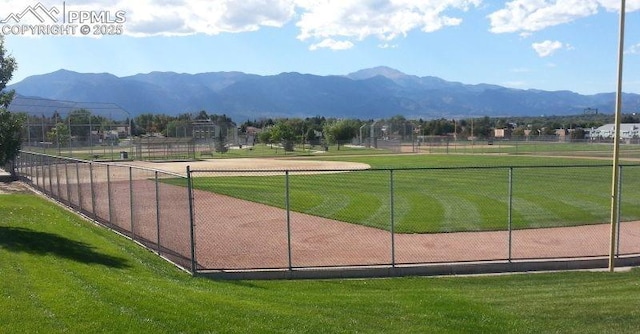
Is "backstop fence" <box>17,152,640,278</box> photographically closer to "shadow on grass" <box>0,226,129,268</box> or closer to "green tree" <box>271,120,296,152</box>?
"shadow on grass" <box>0,226,129,268</box>

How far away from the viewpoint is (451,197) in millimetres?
23625

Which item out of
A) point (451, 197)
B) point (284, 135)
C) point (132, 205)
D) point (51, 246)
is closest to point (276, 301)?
point (51, 246)

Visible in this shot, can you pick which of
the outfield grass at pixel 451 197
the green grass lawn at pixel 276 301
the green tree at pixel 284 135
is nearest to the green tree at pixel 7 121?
the green grass lawn at pixel 276 301

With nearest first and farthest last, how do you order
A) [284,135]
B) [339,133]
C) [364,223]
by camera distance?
[364,223], [284,135], [339,133]

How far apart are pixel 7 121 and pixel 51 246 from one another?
15.3 feet

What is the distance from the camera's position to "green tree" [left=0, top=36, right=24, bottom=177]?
48.4ft

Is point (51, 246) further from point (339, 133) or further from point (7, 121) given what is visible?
point (339, 133)

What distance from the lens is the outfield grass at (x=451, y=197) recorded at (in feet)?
58.6

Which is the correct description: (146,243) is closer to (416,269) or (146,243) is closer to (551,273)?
(416,269)

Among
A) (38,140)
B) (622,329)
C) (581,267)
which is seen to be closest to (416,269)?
(581,267)

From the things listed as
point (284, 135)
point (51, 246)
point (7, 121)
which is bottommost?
point (284, 135)

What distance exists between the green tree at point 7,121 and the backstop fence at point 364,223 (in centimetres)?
239

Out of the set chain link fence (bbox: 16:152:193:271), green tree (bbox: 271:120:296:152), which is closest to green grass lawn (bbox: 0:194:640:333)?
chain link fence (bbox: 16:152:193:271)

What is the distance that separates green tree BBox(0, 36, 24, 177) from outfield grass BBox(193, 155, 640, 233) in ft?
29.4
